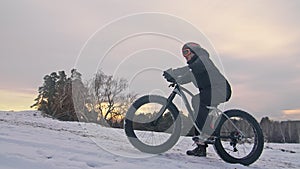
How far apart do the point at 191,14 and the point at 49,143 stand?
4.09 meters

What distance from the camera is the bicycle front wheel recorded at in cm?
478

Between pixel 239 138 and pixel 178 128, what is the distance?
2.64ft

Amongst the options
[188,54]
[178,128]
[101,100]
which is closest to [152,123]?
[178,128]

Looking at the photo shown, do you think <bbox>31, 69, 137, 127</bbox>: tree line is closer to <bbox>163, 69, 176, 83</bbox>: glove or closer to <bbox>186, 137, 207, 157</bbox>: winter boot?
<bbox>163, 69, 176, 83</bbox>: glove

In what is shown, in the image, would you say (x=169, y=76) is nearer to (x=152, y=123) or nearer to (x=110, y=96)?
(x=152, y=123)

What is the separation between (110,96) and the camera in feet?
23.5

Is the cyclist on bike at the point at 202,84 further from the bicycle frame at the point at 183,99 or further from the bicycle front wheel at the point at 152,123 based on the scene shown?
the bicycle front wheel at the point at 152,123

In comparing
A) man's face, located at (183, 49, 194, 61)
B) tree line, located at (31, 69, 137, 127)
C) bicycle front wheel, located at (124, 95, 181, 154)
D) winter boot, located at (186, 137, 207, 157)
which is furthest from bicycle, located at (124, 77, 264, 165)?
tree line, located at (31, 69, 137, 127)

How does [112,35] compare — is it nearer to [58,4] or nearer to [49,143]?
[49,143]

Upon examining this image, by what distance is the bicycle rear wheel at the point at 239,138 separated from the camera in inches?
178

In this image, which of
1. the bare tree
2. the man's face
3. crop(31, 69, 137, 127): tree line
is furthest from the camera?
crop(31, 69, 137, 127): tree line

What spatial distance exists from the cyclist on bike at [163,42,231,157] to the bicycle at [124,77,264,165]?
0.32 feet

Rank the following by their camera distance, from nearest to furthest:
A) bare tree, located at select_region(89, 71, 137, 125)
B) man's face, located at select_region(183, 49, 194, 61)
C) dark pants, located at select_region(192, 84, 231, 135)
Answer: dark pants, located at select_region(192, 84, 231, 135) → man's face, located at select_region(183, 49, 194, 61) → bare tree, located at select_region(89, 71, 137, 125)

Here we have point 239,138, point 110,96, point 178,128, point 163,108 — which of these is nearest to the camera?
point 239,138
